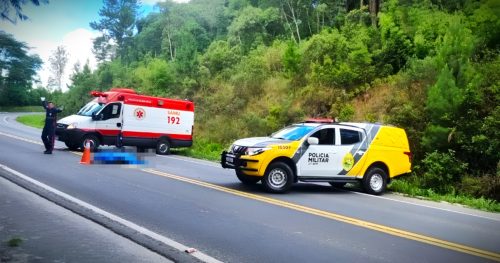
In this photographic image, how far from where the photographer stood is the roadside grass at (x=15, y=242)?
600 centimetres

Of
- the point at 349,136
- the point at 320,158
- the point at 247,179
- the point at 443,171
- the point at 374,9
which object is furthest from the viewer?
the point at 374,9

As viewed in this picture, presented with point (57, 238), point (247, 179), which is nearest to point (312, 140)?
point (247, 179)

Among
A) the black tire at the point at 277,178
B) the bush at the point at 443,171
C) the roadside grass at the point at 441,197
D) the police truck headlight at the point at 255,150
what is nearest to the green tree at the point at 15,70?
the police truck headlight at the point at 255,150

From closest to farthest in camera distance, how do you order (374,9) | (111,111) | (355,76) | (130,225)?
(130,225) → (111,111) → (355,76) → (374,9)

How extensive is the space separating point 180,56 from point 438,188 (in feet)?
97.2

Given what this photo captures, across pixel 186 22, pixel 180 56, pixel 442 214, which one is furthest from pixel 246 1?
pixel 442 214

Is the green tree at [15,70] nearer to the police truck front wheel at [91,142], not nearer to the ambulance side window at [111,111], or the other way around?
the police truck front wheel at [91,142]

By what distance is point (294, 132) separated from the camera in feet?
40.8

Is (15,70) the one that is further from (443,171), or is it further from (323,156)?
(443,171)

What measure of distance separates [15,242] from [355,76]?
1865cm

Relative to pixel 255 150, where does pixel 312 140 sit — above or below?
above

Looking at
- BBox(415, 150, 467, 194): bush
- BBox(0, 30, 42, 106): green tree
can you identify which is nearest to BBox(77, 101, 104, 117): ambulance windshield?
BBox(415, 150, 467, 194): bush

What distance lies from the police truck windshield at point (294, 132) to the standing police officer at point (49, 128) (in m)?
9.08

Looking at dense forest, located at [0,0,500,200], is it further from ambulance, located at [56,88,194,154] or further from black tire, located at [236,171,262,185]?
black tire, located at [236,171,262,185]
